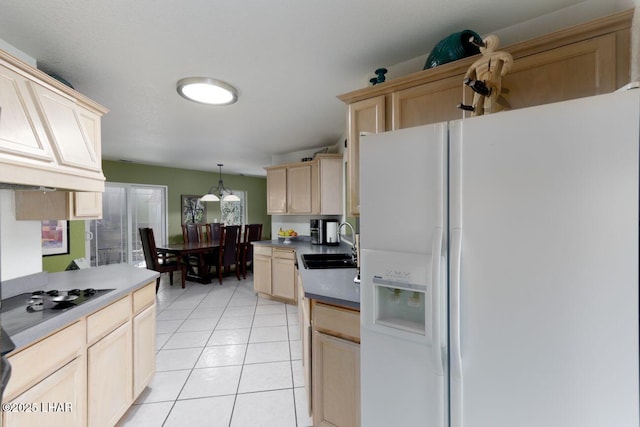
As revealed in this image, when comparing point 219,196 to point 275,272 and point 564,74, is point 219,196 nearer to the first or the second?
point 275,272

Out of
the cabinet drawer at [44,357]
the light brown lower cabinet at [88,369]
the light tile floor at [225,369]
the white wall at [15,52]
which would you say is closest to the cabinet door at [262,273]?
the light tile floor at [225,369]

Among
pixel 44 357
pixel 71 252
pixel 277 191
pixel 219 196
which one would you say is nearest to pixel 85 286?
pixel 44 357

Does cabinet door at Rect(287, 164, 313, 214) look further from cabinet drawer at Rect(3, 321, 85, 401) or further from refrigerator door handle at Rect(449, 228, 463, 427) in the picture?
refrigerator door handle at Rect(449, 228, 463, 427)

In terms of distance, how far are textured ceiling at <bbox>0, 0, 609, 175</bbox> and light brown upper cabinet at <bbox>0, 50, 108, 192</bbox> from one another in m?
0.38

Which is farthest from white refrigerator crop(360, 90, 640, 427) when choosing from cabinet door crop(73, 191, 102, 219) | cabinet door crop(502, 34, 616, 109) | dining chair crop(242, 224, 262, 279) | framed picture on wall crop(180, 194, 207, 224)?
framed picture on wall crop(180, 194, 207, 224)

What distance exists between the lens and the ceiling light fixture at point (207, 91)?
206 centimetres

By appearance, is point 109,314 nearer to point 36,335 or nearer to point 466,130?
point 36,335

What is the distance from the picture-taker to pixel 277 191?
14.6ft

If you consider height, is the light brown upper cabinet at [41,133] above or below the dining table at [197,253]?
above

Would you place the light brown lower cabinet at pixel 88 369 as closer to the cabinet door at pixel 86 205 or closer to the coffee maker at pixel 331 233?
the cabinet door at pixel 86 205

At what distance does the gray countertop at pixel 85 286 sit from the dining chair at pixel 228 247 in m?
2.55

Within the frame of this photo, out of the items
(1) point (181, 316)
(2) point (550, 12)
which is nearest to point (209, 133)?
(1) point (181, 316)

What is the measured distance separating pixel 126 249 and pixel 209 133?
376 centimetres

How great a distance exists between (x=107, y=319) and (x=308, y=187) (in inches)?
118
